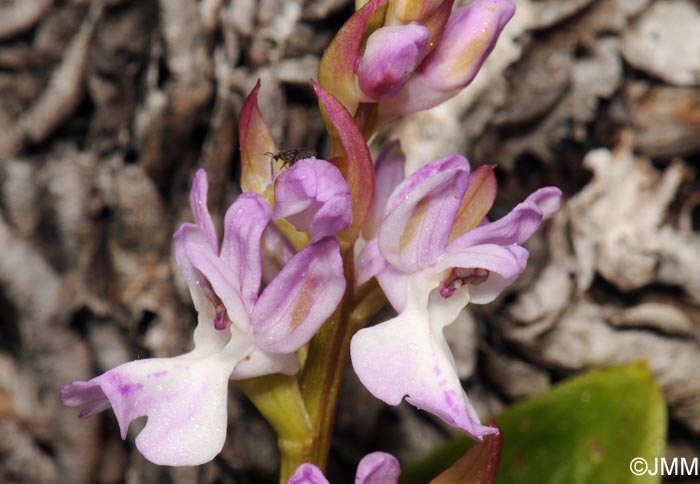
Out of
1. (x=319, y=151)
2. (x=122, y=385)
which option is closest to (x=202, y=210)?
(x=122, y=385)

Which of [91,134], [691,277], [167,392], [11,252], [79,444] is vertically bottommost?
[79,444]

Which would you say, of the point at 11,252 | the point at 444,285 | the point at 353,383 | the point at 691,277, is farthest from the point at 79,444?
the point at 691,277

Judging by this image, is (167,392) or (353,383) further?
(353,383)

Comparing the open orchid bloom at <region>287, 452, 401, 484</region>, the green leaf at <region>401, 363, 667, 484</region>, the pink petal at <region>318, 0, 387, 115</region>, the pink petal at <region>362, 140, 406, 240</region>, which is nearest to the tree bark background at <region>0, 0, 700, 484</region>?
the green leaf at <region>401, 363, 667, 484</region>

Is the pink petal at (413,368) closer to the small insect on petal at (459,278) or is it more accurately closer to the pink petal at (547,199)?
the small insect on petal at (459,278)

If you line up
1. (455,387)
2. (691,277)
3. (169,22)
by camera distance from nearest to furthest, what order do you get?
(455,387), (169,22), (691,277)

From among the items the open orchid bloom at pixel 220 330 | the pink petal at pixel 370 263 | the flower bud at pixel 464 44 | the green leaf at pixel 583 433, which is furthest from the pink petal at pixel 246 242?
the green leaf at pixel 583 433

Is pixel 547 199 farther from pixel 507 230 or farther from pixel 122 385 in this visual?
pixel 122 385

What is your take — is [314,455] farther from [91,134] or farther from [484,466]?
[91,134]
